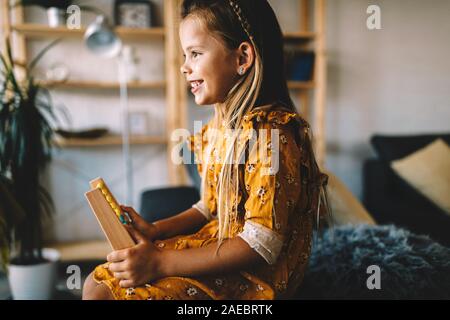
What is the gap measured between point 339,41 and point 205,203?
7.42 feet

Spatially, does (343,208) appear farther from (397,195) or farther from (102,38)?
(102,38)

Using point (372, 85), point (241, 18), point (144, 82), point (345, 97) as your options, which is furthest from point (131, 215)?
point (372, 85)

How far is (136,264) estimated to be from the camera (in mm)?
604

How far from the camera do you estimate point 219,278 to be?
0.66 m

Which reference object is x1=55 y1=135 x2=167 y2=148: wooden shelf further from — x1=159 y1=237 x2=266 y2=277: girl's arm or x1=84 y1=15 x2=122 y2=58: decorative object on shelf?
x1=159 y1=237 x2=266 y2=277: girl's arm

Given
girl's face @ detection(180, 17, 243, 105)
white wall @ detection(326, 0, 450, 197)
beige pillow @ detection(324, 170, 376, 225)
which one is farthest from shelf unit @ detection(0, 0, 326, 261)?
girl's face @ detection(180, 17, 243, 105)

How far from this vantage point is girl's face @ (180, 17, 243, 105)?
0.68 meters

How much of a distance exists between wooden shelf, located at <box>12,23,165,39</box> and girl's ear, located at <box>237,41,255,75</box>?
1.74 m

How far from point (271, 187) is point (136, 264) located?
256 mm

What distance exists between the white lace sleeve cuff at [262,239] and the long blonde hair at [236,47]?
74 mm

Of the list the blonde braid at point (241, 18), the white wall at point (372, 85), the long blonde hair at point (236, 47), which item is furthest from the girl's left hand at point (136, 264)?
the white wall at point (372, 85)

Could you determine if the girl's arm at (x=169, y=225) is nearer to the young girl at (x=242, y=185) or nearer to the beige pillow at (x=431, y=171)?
the young girl at (x=242, y=185)

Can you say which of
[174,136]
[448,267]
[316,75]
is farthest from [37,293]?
[316,75]
